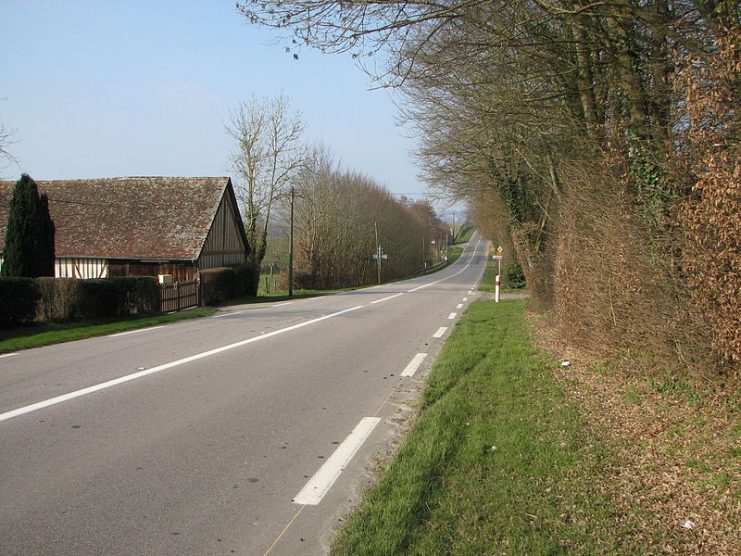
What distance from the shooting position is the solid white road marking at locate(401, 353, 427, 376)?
9.37 meters

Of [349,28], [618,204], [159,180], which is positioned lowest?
[618,204]

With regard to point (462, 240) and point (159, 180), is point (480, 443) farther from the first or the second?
point (462, 240)

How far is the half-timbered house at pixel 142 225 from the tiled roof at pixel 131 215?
5 cm

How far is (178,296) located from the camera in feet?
74.7

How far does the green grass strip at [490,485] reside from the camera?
3.62 m

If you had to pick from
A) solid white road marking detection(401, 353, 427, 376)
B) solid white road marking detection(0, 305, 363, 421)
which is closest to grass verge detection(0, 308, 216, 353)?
solid white road marking detection(0, 305, 363, 421)

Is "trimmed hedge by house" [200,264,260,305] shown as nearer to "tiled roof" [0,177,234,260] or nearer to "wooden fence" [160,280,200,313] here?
"wooden fence" [160,280,200,313]

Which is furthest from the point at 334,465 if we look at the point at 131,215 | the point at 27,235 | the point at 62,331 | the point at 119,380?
the point at 131,215

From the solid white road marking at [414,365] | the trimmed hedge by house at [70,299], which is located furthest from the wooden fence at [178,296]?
the solid white road marking at [414,365]

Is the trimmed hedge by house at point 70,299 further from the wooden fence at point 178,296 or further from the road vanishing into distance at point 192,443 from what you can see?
the road vanishing into distance at point 192,443

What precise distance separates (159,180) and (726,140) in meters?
35.5

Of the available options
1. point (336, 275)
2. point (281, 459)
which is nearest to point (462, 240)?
point (336, 275)

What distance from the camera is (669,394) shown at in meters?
6.43

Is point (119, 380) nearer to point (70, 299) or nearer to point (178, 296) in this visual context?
point (70, 299)
